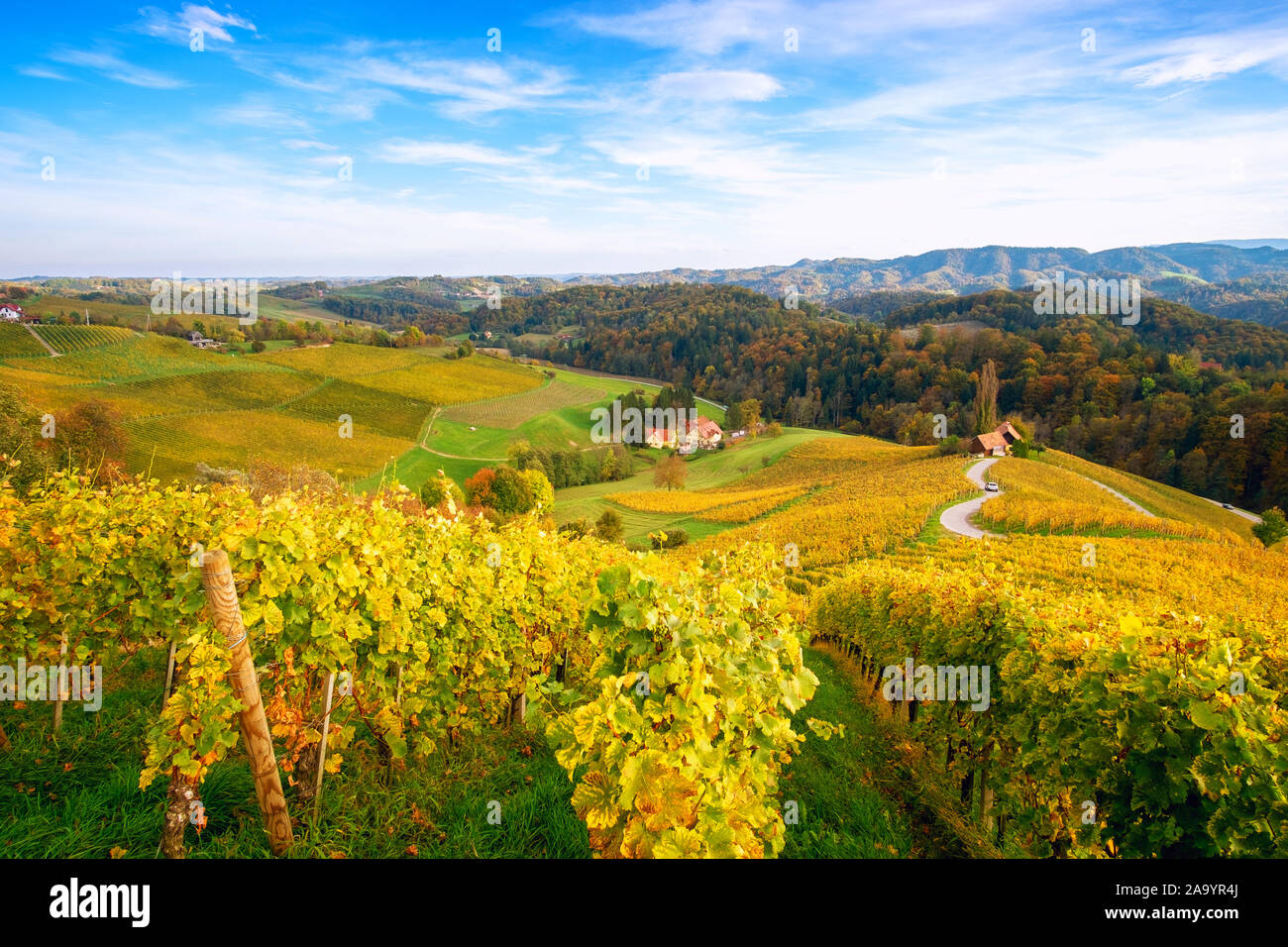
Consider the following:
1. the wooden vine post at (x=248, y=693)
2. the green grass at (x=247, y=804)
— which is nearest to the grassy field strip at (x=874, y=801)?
the green grass at (x=247, y=804)

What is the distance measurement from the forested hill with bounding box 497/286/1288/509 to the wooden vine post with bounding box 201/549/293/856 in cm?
8869

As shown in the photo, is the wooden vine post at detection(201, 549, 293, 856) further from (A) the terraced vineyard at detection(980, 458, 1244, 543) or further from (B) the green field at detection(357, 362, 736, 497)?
(B) the green field at detection(357, 362, 736, 497)

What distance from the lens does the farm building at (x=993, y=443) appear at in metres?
62.2

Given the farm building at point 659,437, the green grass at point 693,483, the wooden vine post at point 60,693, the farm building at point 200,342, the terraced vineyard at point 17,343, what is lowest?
the green grass at point 693,483

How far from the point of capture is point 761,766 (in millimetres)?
3949

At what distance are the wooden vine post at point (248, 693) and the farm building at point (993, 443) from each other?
68.9 metres

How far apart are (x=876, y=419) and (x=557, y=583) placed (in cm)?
11836

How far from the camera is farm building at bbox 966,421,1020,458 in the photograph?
204 feet

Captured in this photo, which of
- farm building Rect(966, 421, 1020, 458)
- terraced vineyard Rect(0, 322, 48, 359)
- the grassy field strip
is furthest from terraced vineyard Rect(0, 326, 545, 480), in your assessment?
farm building Rect(966, 421, 1020, 458)

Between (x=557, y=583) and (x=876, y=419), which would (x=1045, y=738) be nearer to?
(x=557, y=583)

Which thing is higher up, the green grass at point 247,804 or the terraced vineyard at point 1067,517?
the green grass at point 247,804

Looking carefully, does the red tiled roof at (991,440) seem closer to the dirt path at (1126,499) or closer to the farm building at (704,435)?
the dirt path at (1126,499)
